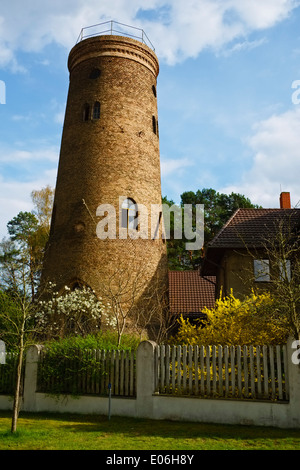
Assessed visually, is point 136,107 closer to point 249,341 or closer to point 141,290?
point 141,290

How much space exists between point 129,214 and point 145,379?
11474mm

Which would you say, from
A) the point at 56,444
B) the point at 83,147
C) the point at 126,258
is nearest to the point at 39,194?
the point at 83,147

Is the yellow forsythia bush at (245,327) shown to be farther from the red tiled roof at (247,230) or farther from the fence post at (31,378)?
the red tiled roof at (247,230)

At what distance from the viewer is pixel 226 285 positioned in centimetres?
1738

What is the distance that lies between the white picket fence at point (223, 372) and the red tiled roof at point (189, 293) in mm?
12902

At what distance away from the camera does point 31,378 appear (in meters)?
11.0

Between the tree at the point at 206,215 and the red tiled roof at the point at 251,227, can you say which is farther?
the tree at the point at 206,215

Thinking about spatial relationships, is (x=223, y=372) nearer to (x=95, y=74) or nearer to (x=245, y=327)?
(x=245, y=327)

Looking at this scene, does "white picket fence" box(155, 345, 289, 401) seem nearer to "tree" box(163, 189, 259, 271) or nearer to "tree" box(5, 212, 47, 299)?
"tree" box(5, 212, 47, 299)

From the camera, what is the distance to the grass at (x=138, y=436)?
694cm

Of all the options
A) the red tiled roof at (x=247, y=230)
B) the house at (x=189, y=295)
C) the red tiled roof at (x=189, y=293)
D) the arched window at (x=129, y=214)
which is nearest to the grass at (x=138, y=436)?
the red tiled roof at (x=247, y=230)

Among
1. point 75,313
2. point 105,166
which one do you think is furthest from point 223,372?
point 105,166

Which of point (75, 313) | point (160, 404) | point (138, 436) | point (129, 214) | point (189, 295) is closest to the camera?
point (138, 436)

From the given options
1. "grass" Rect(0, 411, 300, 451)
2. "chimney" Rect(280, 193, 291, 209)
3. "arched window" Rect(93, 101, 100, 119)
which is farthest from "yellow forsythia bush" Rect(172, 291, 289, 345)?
"chimney" Rect(280, 193, 291, 209)
